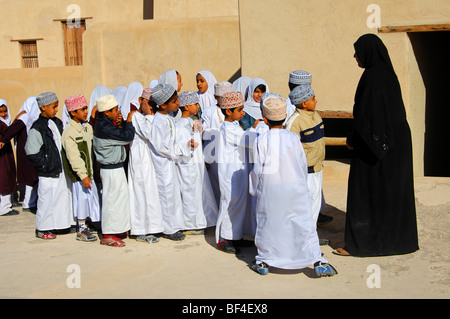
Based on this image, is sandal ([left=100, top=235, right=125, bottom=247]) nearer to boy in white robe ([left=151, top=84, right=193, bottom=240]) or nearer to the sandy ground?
the sandy ground

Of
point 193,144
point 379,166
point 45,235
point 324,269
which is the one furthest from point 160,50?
point 324,269

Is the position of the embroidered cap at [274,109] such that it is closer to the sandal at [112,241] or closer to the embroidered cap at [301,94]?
the embroidered cap at [301,94]

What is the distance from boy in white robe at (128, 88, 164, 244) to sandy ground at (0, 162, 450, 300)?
173mm

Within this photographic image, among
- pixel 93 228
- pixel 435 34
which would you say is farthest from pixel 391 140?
pixel 435 34

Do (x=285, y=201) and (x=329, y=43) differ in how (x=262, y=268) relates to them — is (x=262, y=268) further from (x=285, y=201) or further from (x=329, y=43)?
(x=329, y=43)

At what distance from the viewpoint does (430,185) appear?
7.37 m

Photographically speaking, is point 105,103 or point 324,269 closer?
point 324,269

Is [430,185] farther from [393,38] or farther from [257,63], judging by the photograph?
[257,63]

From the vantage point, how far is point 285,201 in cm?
480

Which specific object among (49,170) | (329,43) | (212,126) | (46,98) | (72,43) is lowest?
(49,170)

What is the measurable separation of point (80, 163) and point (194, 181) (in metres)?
1.24

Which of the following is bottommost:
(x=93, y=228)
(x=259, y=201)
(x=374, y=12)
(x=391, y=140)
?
(x=93, y=228)

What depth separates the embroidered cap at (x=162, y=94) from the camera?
19.2 feet

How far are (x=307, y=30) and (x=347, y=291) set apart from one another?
473 centimetres
